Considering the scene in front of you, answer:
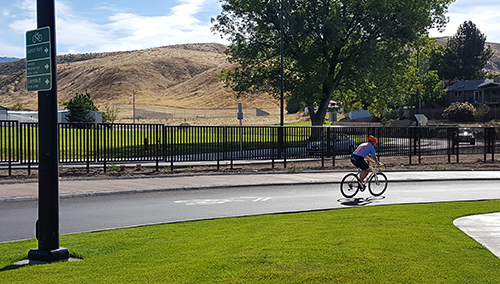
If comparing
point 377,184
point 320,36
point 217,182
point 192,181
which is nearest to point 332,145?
point 217,182

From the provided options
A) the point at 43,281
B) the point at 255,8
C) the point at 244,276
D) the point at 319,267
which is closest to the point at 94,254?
the point at 43,281

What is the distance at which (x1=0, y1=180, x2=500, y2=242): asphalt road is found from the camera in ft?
36.2

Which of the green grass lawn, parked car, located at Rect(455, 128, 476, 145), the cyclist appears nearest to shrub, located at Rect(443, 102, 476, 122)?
parked car, located at Rect(455, 128, 476, 145)

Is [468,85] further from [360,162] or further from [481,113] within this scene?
→ [360,162]

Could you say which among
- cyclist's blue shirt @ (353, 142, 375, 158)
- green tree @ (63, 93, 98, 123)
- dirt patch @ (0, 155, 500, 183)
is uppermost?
green tree @ (63, 93, 98, 123)

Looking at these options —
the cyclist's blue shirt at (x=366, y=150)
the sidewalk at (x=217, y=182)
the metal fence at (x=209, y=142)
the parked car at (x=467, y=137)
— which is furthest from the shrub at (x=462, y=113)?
the cyclist's blue shirt at (x=366, y=150)

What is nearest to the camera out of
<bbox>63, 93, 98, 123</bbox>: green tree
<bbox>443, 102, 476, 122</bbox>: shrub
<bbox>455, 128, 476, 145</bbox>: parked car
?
<bbox>455, 128, 476, 145</bbox>: parked car

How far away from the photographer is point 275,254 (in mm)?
6945

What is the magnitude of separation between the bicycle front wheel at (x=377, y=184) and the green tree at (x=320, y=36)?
23777mm

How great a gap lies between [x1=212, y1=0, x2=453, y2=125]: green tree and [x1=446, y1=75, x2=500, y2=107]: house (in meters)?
52.9

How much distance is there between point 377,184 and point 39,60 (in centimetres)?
1081

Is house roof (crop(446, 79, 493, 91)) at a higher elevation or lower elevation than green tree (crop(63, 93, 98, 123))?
higher

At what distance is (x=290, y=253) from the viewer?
7.00 meters

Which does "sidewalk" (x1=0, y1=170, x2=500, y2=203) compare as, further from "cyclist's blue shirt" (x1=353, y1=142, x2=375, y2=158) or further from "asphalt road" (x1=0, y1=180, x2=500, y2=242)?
A: "cyclist's blue shirt" (x1=353, y1=142, x2=375, y2=158)
